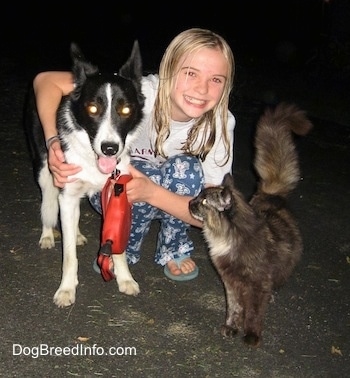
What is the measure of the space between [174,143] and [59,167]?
84 cm

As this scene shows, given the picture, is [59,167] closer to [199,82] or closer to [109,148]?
[109,148]

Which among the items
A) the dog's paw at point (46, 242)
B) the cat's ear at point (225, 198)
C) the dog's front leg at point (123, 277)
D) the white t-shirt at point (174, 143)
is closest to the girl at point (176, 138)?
the white t-shirt at point (174, 143)

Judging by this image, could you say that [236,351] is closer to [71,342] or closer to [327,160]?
[71,342]

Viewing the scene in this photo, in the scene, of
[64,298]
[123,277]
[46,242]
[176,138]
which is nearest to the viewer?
[64,298]

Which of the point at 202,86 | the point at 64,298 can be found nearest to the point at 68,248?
the point at 64,298

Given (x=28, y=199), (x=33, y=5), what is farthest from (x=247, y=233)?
(x=33, y=5)

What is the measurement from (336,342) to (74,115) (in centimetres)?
200

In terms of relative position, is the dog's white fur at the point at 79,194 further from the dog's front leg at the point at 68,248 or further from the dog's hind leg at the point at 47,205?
the dog's hind leg at the point at 47,205

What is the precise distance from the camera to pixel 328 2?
44.6 ft

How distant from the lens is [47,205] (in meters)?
3.99

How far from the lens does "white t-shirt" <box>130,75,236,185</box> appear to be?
12.2 feet

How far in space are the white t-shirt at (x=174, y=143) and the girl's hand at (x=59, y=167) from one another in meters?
0.50

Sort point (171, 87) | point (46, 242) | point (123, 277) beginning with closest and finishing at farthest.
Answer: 1. point (171, 87)
2. point (123, 277)
3. point (46, 242)

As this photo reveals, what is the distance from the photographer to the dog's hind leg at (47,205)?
395cm
